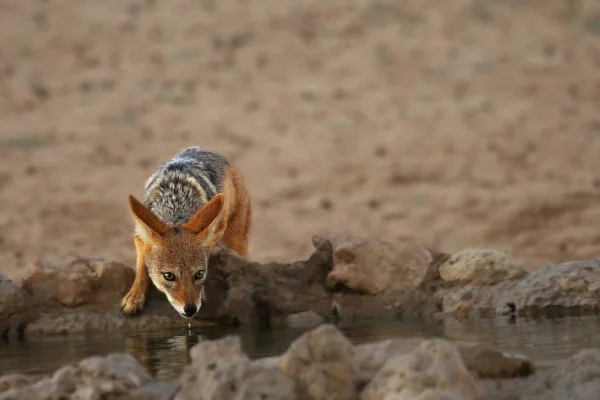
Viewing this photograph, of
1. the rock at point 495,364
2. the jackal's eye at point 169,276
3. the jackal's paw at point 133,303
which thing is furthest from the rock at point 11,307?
the rock at point 495,364

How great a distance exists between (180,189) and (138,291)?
75 cm

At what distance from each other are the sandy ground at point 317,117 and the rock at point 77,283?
13.8 ft

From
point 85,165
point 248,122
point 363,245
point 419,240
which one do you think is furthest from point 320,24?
point 363,245

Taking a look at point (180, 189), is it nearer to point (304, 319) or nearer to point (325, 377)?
point (304, 319)

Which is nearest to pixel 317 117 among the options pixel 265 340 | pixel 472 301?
pixel 472 301

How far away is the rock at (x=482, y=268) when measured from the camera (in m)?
7.39

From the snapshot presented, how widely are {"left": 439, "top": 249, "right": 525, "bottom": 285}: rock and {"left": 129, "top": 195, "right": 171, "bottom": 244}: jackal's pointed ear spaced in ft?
5.79

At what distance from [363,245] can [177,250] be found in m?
1.16

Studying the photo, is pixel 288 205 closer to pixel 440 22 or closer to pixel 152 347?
pixel 440 22

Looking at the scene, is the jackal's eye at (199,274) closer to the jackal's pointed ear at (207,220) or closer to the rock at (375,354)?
the jackal's pointed ear at (207,220)

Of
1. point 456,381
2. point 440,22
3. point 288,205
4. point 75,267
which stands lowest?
point 456,381

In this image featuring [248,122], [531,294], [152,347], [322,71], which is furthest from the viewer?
[322,71]

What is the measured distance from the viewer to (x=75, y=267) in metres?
7.65

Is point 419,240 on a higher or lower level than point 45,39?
lower
